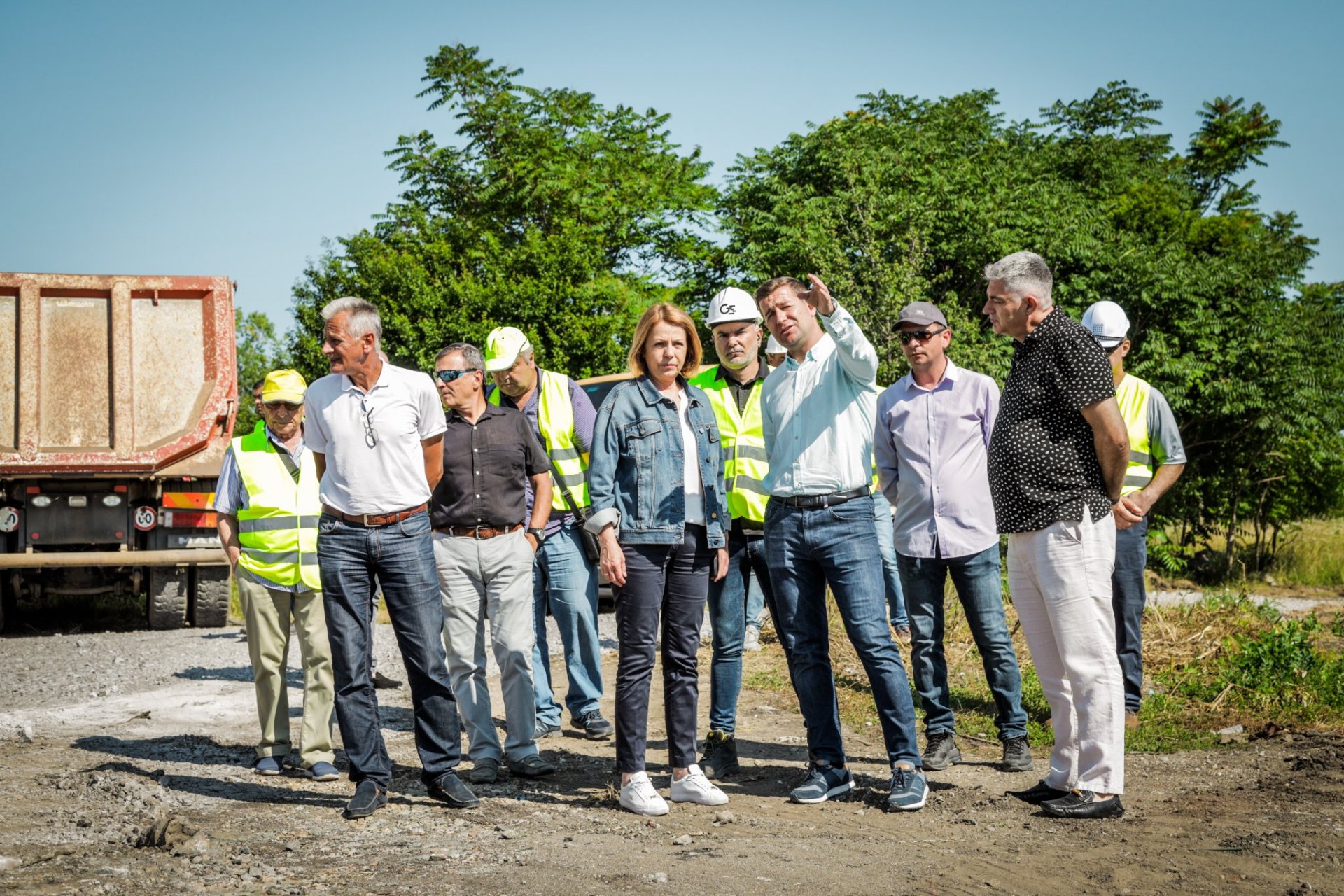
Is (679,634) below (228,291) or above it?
below

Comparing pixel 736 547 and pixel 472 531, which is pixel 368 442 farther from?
pixel 736 547

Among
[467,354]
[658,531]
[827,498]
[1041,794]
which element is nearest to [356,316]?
[467,354]

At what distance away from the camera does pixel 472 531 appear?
18.9 feet

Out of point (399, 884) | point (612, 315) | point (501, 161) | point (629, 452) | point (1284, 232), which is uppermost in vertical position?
point (501, 161)

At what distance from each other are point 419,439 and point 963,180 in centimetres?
1734

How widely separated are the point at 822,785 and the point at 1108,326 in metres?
2.78

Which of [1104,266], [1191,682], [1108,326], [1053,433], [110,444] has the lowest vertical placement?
[1191,682]

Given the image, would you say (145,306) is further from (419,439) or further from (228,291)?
(419,439)

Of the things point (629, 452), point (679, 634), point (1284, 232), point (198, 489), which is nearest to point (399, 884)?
point (679, 634)

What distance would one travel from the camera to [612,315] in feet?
73.2

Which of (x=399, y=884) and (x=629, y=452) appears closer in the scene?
(x=399, y=884)

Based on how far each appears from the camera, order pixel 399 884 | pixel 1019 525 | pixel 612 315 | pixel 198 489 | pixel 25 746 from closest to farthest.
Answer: pixel 399 884, pixel 1019 525, pixel 25 746, pixel 198 489, pixel 612 315

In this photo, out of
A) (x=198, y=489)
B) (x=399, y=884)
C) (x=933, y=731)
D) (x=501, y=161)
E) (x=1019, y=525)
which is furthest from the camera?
(x=501, y=161)

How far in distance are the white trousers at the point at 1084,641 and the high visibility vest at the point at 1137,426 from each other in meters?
1.57
